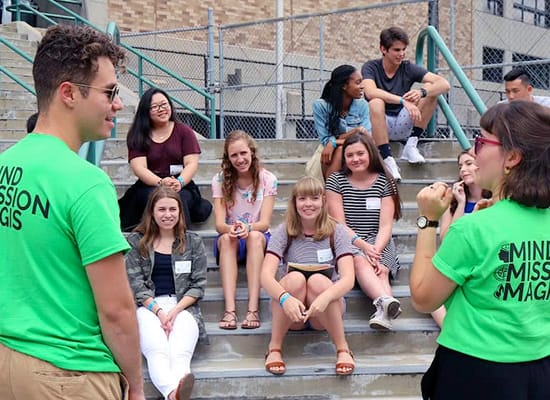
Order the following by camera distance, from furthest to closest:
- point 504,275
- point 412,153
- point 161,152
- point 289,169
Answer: point 289,169, point 412,153, point 161,152, point 504,275

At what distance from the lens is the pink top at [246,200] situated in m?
4.98

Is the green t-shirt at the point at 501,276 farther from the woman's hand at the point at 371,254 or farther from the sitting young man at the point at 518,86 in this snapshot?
the sitting young man at the point at 518,86

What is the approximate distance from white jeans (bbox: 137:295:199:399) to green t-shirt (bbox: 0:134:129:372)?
76.3 inches

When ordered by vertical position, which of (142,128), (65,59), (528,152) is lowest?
(528,152)

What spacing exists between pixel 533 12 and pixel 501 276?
69.6 ft

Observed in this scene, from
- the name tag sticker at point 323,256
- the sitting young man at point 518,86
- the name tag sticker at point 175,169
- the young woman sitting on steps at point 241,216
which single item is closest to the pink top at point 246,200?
the young woman sitting on steps at point 241,216

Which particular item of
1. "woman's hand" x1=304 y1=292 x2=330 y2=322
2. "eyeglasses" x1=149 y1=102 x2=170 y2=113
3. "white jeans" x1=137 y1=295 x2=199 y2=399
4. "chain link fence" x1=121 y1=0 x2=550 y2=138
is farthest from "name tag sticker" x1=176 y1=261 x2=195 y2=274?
"chain link fence" x1=121 y1=0 x2=550 y2=138

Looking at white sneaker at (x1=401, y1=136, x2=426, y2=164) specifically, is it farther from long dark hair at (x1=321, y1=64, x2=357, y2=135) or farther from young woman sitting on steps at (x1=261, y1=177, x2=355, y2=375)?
young woman sitting on steps at (x1=261, y1=177, x2=355, y2=375)

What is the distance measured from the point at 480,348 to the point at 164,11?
12.5 m

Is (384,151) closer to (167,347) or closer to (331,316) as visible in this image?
(331,316)

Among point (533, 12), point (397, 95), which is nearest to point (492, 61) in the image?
point (533, 12)

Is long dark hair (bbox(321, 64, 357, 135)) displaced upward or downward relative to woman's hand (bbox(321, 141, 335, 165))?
upward

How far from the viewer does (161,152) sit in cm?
533

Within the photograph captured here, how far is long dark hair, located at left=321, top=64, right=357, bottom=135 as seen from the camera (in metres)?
5.66
